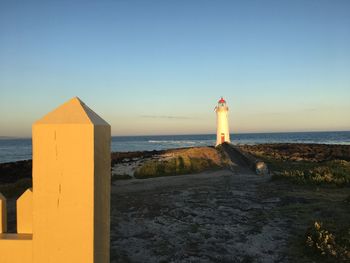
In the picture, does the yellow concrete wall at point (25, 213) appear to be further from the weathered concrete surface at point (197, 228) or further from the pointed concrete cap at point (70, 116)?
the weathered concrete surface at point (197, 228)

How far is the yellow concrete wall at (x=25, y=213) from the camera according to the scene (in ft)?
6.35

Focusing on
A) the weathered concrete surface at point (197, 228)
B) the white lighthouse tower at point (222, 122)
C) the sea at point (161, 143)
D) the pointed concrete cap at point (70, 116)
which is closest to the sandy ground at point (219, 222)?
→ the weathered concrete surface at point (197, 228)

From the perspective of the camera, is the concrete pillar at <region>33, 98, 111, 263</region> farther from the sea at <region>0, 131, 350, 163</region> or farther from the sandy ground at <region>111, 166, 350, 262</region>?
the sea at <region>0, 131, 350, 163</region>

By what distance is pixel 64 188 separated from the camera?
1.84 metres

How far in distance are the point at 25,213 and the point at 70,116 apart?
0.65 meters

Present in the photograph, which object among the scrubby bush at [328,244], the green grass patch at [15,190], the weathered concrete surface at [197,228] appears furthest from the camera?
the green grass patch at [15,190]

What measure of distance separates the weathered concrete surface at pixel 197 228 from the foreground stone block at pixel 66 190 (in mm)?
2420

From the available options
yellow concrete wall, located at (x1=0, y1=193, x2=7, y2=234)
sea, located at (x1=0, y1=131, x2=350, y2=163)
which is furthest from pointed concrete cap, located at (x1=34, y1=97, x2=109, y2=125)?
sea, located at (x1=0, y1=131, x2=350, y2=163)

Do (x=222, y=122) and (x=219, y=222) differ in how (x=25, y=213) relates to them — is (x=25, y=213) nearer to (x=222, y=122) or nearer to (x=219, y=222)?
(x=219, y=222)

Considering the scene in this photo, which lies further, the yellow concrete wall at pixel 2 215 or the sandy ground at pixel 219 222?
the sandy ground at pixel 219 222

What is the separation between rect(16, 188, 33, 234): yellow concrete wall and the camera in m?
1.94

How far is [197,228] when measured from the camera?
17.5 ft

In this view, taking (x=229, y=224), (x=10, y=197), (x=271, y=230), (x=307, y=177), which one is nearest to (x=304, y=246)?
(x=271, y=230)

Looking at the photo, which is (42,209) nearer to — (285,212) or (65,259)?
(65,259)
